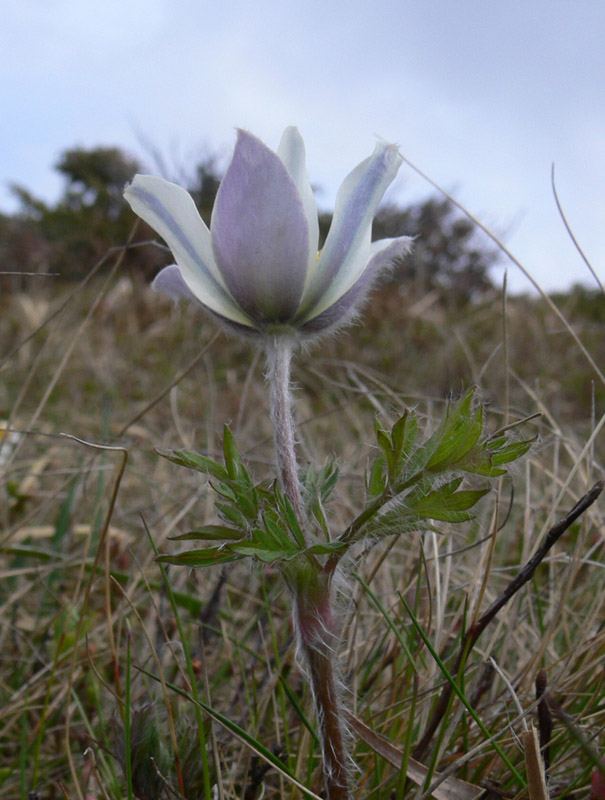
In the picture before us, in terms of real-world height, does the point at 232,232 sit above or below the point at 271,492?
above

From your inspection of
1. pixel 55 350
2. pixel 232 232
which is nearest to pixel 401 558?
pixel 232 232

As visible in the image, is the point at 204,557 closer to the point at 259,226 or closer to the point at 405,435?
the point at 405,435

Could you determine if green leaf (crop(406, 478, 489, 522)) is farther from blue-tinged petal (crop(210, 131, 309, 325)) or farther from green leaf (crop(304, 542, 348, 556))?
blue-tinged petal (crop(210, 131, 309, 325))

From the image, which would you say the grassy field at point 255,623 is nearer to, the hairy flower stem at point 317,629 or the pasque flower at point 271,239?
the hairy flower stem at point 317,629

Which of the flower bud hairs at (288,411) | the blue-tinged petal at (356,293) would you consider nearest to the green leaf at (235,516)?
the flower bud hairs at (288,411)

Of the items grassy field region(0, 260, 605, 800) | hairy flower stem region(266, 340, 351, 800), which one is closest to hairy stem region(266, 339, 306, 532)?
hairy flower stem region(266, 340, 351, 800)

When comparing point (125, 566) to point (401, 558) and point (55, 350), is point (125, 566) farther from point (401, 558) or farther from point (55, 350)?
point (55, 350)

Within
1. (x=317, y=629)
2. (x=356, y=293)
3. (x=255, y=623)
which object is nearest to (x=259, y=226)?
(x=356, y=293)
